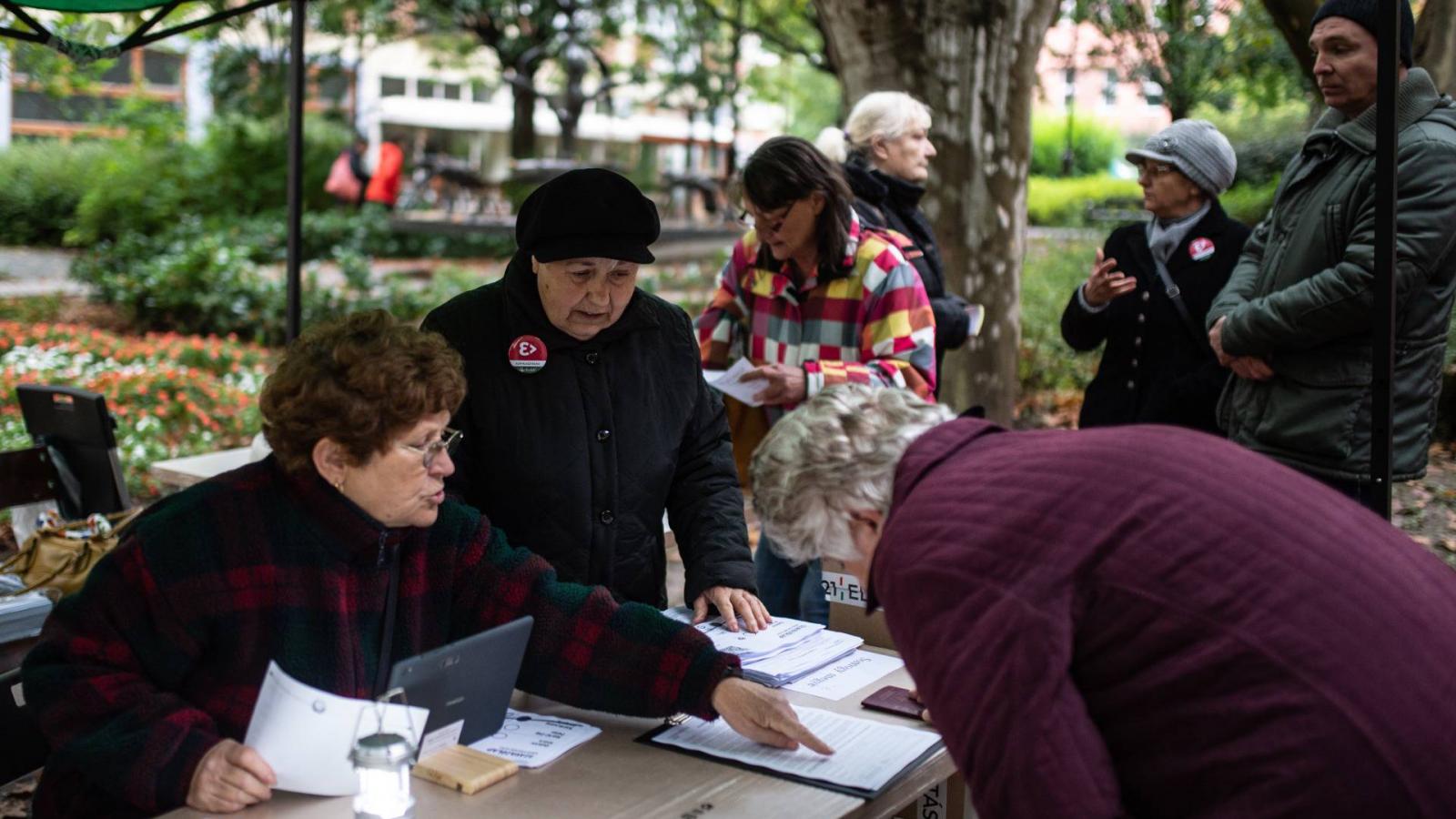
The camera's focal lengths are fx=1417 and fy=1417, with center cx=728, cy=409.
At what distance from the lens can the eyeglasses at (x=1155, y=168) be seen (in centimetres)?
419

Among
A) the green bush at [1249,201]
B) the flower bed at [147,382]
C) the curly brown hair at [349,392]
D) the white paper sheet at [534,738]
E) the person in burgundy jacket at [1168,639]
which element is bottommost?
the flower bed at [147,382]

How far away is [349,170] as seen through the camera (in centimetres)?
1866

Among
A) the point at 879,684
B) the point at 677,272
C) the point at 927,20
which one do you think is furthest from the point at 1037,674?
the point at 677,272

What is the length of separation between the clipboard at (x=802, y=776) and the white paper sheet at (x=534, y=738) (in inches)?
4.5

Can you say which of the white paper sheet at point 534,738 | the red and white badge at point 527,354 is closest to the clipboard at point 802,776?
the white paper sheet at point 534,738

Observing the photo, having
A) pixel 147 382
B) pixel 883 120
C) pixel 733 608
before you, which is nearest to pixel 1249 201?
pixel 147 382

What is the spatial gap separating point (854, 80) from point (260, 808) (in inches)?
204

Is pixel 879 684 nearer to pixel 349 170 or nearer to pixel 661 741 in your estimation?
pixel 661 741

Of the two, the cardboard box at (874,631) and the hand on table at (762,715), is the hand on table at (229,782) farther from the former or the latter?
the cardboard box at (874,631)

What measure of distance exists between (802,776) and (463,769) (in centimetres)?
53

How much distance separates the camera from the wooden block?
2184 mm

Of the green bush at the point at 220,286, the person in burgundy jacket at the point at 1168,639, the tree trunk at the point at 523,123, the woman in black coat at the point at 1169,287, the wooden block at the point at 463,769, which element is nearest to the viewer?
the person in burgundy jacket at the point at 1168,639

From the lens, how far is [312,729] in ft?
6.70

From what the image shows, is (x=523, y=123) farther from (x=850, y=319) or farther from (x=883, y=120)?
(x=850, y=319)
